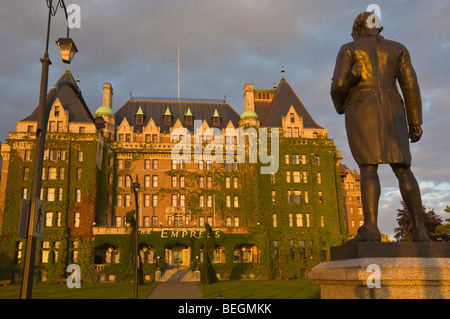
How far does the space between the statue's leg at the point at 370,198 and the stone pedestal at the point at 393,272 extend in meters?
0.40

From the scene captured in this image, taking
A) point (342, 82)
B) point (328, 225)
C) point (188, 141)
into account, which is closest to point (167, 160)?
point (188, 141)

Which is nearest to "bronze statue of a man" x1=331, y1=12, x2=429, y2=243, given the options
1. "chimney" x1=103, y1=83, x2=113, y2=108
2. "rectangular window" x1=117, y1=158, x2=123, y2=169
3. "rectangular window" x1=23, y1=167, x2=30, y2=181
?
"rectangular window" x1=23, y1=167, x2=30, y2=181

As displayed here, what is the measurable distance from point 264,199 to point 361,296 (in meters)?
51.5

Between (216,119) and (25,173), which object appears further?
(216,119)

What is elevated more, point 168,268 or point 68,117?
point 68,117

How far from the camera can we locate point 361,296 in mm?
5090

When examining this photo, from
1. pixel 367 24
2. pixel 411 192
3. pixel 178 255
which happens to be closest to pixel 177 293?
pixel 411 192

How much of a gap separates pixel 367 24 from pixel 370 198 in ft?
9.42

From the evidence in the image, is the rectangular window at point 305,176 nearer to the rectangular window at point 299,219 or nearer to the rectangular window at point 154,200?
the rectangular window at point 299,219

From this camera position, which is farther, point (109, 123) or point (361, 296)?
point (109, 123)

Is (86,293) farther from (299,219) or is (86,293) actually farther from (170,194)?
(299,219)

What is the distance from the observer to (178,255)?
180 feet
